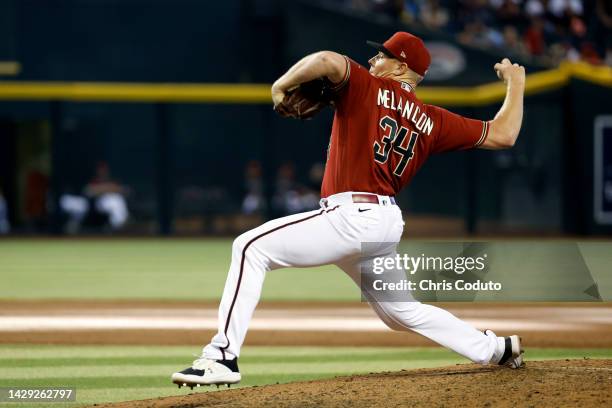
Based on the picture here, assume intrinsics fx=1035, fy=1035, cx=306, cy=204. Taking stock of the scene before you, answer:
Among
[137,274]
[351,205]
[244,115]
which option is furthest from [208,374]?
[244,115]

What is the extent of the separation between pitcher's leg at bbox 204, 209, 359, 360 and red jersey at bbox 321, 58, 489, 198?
22cm

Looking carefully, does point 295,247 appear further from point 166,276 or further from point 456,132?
point 166,276

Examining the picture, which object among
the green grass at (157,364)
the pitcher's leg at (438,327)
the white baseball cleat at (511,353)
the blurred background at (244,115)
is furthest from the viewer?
the blurred background at (244,115)

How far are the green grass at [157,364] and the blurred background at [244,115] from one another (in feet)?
34.2

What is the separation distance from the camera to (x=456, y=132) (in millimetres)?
4797

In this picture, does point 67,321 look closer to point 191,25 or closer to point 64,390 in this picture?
point 64,390

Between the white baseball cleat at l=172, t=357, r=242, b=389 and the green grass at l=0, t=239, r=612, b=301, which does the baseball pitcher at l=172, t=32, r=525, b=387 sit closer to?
the white baseball cleat at l=172, t=357, r=242, b=389

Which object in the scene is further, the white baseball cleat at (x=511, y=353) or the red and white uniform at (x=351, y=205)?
the white baseball cleat at (x=511, y=353)

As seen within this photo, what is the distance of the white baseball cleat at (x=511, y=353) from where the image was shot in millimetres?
5000

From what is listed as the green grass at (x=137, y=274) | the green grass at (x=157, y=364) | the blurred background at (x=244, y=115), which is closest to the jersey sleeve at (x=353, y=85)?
the green grass at (x=157, y=364)

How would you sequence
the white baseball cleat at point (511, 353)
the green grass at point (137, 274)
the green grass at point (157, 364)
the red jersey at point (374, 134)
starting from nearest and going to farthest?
the red jersey at point (374, 134), the white baseball cleat at point (511, 353), the green grass at point (157, 364), the green grass at point (137, 274)

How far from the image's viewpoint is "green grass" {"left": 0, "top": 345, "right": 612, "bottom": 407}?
5410 millimetres

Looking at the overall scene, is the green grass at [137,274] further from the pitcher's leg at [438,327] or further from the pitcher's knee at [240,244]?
the pitcher's knee at [240,244]

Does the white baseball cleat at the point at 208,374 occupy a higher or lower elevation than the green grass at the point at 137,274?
higher
